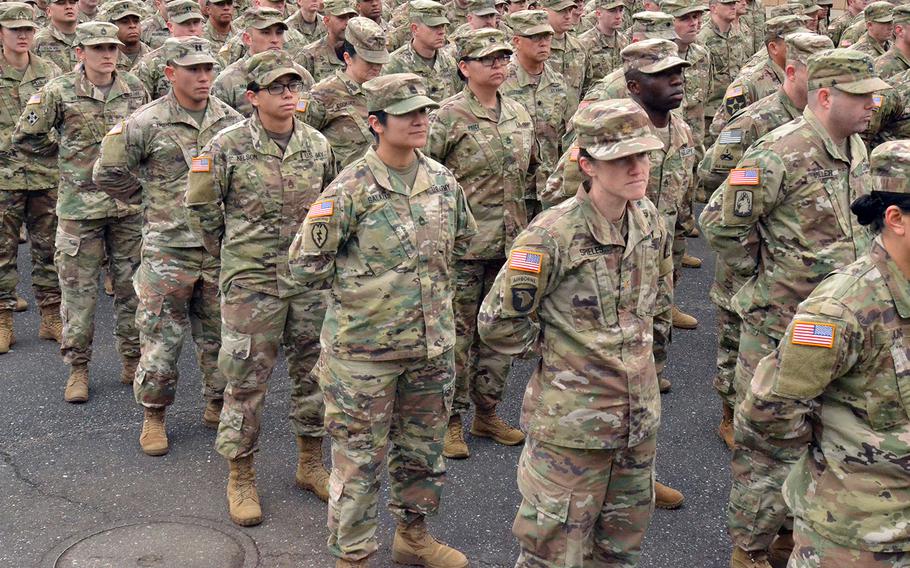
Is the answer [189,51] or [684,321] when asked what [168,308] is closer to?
[189,51]

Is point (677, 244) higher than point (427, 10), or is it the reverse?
point (427, 10)

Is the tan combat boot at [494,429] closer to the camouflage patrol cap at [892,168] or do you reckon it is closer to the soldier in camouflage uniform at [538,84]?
the soldier in camouflage uniform at [538,84]

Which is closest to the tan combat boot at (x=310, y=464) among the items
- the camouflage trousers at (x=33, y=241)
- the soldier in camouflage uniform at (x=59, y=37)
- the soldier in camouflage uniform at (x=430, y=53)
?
the camouflage trousers at (x=33, y=241)

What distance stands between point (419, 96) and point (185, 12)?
5.01 m

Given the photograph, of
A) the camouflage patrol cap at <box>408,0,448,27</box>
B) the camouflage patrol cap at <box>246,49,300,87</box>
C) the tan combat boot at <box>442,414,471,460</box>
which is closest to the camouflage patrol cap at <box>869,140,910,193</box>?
the camouflage patrol cap at <box>246,49,300,87</box>

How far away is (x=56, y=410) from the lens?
7254mm

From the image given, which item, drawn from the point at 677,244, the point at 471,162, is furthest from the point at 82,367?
the point at 677,244

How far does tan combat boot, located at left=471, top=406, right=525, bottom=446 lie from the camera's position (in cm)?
666

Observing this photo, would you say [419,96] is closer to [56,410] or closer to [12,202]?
[56,410]

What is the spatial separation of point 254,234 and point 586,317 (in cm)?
230

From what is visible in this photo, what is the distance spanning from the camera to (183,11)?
908 cm

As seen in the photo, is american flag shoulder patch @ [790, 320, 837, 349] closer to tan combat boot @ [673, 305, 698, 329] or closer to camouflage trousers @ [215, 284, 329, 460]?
camouflage trousers @ [215, 284, 329, 460]

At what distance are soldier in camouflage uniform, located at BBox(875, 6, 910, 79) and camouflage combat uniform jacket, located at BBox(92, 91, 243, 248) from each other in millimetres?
5114

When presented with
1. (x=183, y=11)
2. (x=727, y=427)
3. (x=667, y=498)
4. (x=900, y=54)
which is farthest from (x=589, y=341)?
(x=183, y=11)
